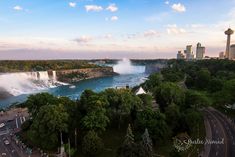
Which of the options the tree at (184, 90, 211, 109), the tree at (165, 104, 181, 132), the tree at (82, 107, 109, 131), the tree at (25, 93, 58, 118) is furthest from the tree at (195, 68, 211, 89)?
the tree at (25, 93, 58, 118)

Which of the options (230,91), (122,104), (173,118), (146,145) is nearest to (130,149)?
(146,145)

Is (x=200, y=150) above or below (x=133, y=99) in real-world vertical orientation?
below

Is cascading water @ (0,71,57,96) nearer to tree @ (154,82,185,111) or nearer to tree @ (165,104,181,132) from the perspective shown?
tree @ (154,82,185,111)

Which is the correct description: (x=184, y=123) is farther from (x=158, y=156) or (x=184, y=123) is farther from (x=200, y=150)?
(x=158, y=156)

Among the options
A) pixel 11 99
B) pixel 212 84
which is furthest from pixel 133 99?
pixel 11 99

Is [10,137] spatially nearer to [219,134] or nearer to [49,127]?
[49,127]
